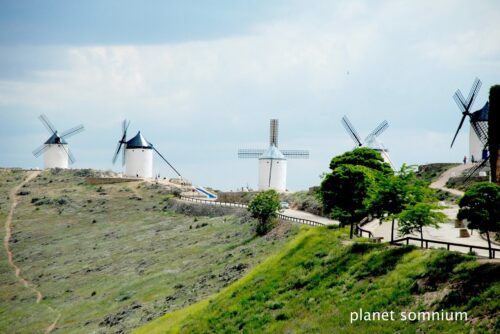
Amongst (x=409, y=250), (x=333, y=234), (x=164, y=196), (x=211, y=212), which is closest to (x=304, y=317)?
(x=409, y=250)

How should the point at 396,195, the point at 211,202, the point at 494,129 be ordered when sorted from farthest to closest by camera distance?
the point at 211,202 → the point at 396,195 → the point at 494,129

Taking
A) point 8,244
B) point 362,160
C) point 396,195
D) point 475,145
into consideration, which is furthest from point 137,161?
point 396,195

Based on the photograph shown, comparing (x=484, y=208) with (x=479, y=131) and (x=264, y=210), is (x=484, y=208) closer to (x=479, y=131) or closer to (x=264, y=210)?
(x=264, y=210)

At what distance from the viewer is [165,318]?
53.1 meters

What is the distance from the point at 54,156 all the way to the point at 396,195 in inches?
4440

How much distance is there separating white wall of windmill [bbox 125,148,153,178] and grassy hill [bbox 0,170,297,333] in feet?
22.1

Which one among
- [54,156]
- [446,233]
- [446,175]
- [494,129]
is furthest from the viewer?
[54,156]

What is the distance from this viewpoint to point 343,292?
40438 millimetres

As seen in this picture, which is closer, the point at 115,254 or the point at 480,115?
the point at 115,254

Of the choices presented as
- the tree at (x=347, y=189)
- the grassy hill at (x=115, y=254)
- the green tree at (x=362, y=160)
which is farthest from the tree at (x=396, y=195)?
the grassy hill at (x=115, y=254)

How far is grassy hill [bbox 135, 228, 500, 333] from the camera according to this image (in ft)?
108

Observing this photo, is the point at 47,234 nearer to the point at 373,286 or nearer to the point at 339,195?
the point at 339,195

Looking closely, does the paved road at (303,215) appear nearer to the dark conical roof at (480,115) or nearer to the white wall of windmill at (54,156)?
the dark conical roof at (480,115)

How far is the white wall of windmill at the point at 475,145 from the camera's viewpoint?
93438 mm
